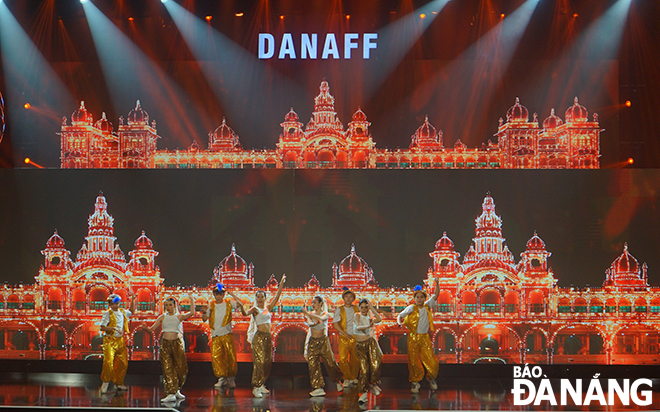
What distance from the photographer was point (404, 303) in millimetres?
9031

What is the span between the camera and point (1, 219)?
369 inches

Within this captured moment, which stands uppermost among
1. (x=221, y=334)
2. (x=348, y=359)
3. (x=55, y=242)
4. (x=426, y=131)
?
(x=426, y=131)

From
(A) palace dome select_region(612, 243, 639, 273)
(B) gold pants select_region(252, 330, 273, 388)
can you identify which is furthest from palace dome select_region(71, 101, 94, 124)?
(A) palace dome select_region(612, 243, 639, 273)

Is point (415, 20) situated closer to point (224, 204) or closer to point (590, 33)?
point (590, 33)

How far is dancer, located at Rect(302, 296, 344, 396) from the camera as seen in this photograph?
25.2 feet

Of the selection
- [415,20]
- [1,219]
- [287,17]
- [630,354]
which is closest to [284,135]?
[287,17]

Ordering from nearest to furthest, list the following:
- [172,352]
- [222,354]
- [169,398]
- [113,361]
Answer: [169,398], [172,352], [113,361], [222,354]

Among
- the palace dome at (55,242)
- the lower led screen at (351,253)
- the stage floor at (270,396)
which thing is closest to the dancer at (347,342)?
the stage floor at (270,396)

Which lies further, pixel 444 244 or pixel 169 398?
pixel 444 244

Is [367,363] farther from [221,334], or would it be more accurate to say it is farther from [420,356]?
[221,334]

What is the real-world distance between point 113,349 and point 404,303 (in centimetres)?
420

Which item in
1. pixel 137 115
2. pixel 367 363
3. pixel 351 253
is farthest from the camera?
pixel 137 115

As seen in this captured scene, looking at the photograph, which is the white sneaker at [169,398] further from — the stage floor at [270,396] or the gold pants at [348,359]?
the gold pants at [348,359]

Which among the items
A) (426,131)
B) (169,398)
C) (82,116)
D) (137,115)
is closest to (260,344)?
(169,398)
